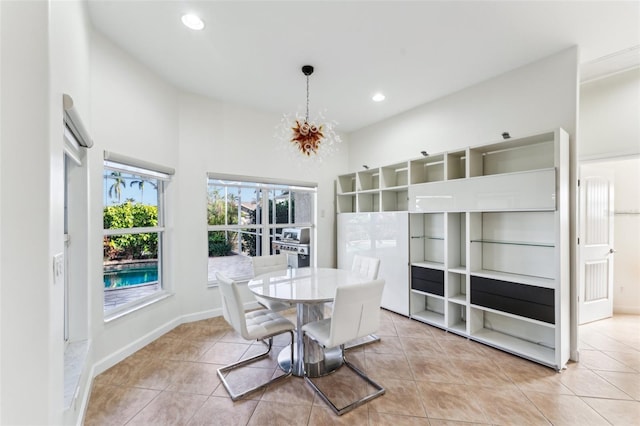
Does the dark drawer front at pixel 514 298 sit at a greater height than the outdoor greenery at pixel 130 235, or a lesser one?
lesser

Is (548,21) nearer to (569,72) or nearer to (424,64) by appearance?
(569,72)

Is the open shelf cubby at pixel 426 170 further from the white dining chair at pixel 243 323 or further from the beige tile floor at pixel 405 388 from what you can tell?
the white dining chair at pixel 243 323

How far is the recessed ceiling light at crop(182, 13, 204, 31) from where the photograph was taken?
2221 millimetres

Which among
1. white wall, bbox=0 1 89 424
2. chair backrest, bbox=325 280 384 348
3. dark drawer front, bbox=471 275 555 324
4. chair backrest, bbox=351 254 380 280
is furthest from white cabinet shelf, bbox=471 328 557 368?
white wall, bbox=0 1 89 424

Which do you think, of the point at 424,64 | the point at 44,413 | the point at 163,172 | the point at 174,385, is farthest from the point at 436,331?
the point at 163,172

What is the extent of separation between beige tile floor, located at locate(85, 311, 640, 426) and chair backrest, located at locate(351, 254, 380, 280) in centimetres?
75

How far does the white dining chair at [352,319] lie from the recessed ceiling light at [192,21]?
243 cm

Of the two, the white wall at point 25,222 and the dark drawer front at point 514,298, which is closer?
the white wall at point 25,222

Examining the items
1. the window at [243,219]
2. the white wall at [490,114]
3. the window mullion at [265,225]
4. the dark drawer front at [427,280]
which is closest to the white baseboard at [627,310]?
the dark drawer front at [427,280]

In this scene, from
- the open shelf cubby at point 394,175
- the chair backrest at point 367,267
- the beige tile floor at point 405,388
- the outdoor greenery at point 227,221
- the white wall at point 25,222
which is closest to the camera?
the white wall at point 25,222

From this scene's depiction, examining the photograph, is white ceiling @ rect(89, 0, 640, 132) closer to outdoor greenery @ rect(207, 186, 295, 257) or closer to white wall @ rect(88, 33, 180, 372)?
white wall @ rect(88, 33, 180, 372)

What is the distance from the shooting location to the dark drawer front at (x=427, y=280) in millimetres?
3449

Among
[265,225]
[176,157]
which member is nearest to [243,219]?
[265,225]

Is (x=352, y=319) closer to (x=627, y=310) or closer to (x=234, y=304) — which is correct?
(x=234, y=304)
